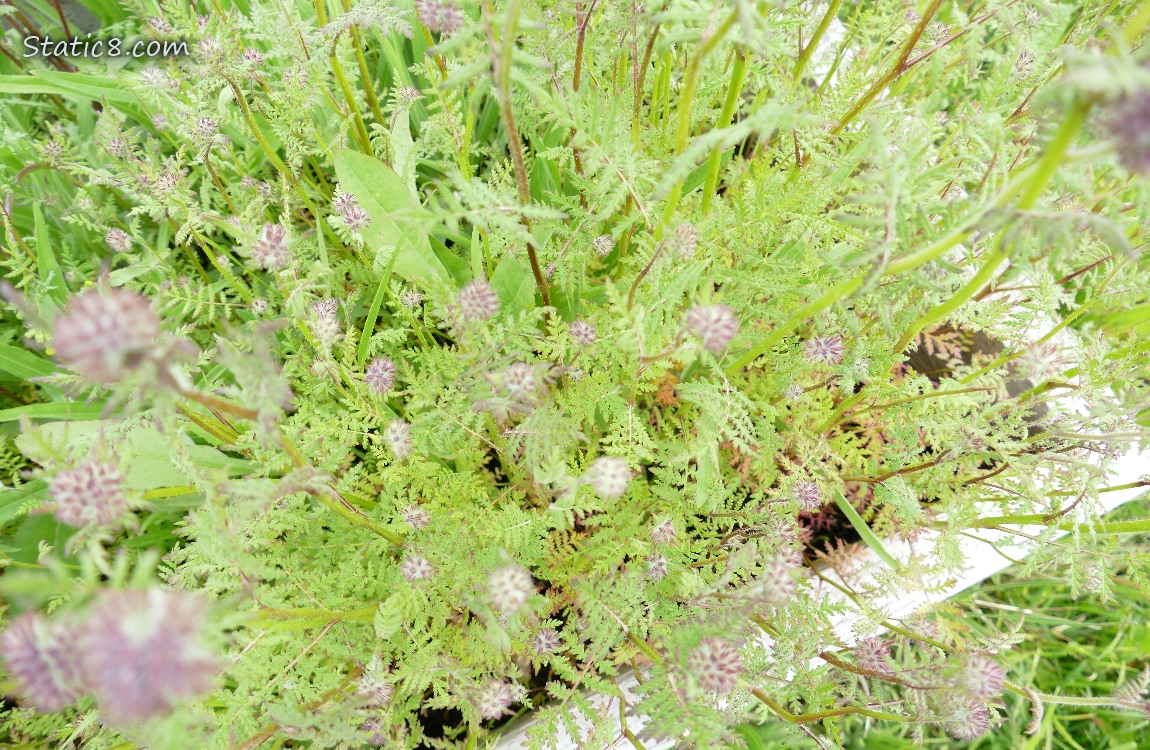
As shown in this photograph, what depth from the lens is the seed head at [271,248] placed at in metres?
0.94

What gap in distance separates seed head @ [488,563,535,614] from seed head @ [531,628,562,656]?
39 centimetres

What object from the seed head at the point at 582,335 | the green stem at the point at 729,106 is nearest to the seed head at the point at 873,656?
the seed head at the point at 582,335

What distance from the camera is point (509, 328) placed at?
1193 millimetres

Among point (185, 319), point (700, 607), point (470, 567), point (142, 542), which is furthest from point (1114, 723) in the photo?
point (185, 319)

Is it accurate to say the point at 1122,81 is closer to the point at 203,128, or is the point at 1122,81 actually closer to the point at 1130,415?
the point at 1130,415

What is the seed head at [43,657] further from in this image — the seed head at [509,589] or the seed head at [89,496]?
the seed head at [509,589]

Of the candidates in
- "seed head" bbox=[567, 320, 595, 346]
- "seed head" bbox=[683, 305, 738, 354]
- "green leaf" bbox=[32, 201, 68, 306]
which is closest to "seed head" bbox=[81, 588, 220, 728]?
"seed head" bbox=[683, 305, 738, 354]

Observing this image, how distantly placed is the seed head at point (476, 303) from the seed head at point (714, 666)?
2.05 feet

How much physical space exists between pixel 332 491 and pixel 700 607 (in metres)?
0.69

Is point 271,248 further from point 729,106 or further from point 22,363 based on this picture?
point 22,363

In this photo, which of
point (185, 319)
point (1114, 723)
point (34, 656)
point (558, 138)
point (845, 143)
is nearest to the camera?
point (34, 656)

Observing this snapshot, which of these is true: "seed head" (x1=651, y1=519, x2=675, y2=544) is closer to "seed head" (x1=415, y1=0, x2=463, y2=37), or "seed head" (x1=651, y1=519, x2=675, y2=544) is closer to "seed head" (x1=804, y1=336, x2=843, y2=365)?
"seed head" (x1=804, y1=336, x2=843, y2=365)

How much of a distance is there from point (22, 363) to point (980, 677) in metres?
2.30

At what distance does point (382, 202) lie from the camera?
1.46 metres
